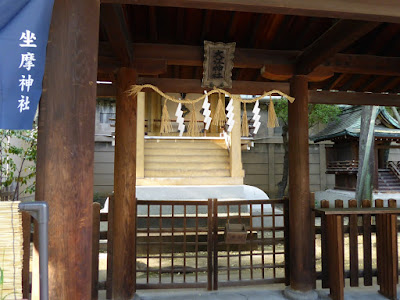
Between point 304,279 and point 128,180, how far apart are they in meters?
2.82

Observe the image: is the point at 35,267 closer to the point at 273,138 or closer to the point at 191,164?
the point at 191,164

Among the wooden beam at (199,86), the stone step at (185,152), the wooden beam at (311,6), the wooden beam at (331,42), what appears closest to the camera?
the wooden beam at (311,6)

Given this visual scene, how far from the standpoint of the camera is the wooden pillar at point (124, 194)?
12.7 ft

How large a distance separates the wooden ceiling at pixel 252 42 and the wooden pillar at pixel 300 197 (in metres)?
0.47

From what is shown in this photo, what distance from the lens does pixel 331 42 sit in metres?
3.61

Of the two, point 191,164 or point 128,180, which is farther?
point 191,164

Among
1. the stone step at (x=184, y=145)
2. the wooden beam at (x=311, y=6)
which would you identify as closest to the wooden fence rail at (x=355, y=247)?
the wooden beam at (x=311, y=6)

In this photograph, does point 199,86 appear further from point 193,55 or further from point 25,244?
point 25,244

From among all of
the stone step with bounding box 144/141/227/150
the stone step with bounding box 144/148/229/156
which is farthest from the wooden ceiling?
the stone step with bounding box 144/141/227/150

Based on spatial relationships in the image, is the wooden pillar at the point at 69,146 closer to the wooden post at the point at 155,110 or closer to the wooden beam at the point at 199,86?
the wooden beam at the point at 199,86

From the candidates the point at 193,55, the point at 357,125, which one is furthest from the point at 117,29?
the point at 357,125

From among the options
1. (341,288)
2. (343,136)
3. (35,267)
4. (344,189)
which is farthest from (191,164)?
(344,189)

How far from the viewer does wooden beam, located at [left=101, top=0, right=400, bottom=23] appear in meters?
2.37

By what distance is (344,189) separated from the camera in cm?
1719
